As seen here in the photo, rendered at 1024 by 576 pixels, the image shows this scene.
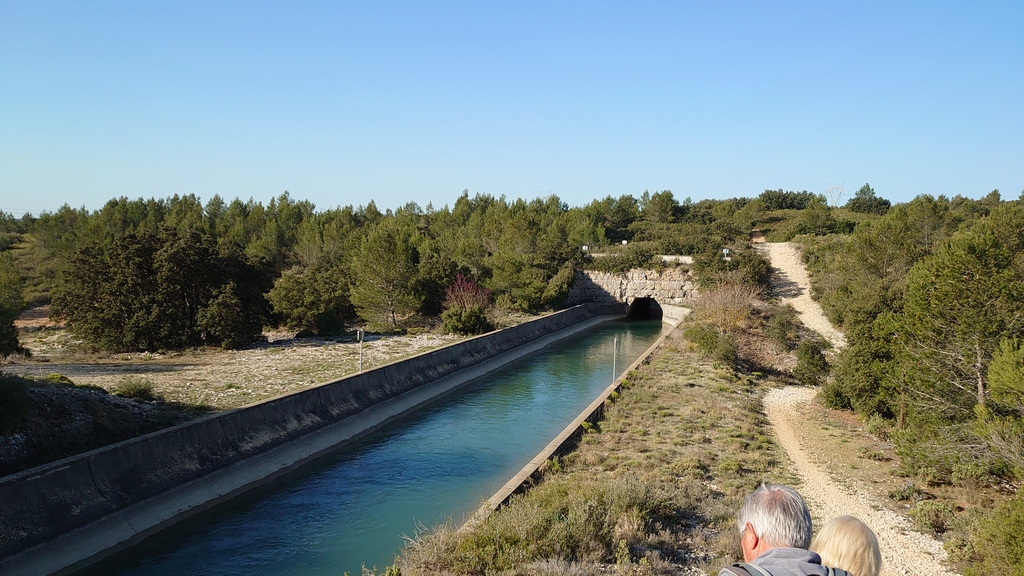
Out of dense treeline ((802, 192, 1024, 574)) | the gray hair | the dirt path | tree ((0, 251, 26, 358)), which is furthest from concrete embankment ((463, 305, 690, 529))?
tree ((0, 251, 26, 358))

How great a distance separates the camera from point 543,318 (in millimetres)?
45500

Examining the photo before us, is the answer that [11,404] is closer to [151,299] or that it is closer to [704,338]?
[151,299]

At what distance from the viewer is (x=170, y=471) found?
14422 millimetres

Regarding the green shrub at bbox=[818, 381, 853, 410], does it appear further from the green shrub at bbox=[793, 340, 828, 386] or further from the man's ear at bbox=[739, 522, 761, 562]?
the man's ear at bbox=[739, 522, 761, 562]

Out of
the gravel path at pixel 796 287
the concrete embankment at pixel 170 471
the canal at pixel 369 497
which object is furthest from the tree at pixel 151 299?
the gravel path at pixel 796 287

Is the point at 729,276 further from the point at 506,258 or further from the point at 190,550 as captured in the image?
the point at 190,550

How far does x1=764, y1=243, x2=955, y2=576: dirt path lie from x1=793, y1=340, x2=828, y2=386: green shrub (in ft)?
5.23

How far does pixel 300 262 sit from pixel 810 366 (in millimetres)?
57738

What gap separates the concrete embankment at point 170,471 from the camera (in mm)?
11391

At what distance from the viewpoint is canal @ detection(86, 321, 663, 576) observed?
1259cm

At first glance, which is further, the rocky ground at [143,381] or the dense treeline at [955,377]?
the rocky ground at [143,381]

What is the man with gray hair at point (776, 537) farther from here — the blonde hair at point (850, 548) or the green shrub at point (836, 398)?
the green shrub at point (836, 398)

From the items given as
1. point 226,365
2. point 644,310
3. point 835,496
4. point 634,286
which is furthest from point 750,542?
point 644,310

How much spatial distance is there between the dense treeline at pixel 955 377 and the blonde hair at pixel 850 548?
816cm
